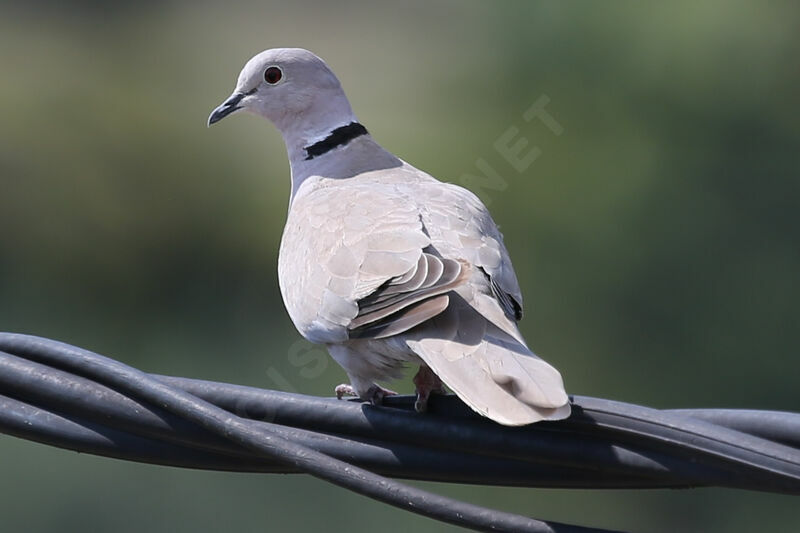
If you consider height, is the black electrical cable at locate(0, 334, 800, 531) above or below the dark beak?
below

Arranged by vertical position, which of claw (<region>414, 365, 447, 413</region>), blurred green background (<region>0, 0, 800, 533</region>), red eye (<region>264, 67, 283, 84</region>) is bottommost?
blurred green background (<region>0, 0, 800, 533</region>)

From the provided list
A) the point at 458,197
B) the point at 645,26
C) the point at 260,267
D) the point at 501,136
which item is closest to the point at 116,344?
the point at 260,267

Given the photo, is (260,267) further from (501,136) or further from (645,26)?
(645,26)

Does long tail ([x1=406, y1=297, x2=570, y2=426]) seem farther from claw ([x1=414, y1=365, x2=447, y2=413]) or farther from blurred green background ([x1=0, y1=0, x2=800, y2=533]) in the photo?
blurred green background ([x1=0, y1=0, x2=800, y2=533])

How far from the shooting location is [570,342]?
927 centimetres

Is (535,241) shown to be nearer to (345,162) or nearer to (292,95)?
(292,95)

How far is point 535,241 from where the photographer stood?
937 cm

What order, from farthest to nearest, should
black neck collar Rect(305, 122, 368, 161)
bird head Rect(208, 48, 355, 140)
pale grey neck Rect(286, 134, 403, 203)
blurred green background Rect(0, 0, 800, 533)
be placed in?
1. blurred green background Rect(0, 0, 800, 533)
2. bird head Rect(208, 48, 355, 140)
3. black neck collar Rect(305, 122, 368, 161)
4. pale grey neck Rect(286, 134, 403, 203)

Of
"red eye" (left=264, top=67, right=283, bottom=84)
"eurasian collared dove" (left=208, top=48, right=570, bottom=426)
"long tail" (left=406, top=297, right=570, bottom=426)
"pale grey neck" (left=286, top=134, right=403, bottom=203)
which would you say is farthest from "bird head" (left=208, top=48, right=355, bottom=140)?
"long tail" (left=406, top=297, right=570, bottom=426)

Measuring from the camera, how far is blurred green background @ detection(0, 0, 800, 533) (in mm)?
8938

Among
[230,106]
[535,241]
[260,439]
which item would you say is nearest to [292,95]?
[230,106]

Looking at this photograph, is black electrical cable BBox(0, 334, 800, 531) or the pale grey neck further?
the pale grey neck

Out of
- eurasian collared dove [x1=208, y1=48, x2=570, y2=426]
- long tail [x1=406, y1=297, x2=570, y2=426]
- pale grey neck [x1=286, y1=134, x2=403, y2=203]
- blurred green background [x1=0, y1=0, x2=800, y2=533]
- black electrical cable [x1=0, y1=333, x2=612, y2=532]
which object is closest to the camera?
black electrical cable [x1=0, y1=333, x2=612, y2=532]

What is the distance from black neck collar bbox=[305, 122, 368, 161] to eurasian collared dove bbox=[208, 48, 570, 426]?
217mm
